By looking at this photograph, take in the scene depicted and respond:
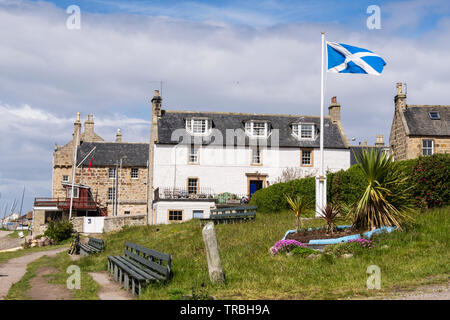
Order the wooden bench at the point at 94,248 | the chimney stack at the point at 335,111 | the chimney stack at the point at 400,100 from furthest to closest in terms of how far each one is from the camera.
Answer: the chimney stack at the point at 335,111
the chimney stack at the point at 400,100
the wooden bench at the point at 94,248

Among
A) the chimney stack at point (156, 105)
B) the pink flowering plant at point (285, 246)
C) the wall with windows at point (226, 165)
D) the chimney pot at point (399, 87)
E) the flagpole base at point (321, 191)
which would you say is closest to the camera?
the pink flowering plant at point (285, 246)

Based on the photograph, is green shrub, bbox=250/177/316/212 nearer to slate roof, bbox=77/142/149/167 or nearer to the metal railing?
the metal railing

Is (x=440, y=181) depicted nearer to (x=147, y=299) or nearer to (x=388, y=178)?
(x=388, y=178)

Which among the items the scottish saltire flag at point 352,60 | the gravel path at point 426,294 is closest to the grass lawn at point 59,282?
the gravel path at point 426,294

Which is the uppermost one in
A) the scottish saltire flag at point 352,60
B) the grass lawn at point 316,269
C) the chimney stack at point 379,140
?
the chimney stack at point 379,140

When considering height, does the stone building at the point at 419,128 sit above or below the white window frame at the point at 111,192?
above

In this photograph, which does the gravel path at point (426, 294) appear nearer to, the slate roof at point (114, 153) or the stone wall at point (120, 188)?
the stone wall at point (120, 188)

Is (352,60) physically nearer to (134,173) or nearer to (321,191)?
(321,191)

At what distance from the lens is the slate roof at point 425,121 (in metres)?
38.2

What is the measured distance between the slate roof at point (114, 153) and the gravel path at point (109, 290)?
1526 inches

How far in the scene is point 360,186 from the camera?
70.3ft

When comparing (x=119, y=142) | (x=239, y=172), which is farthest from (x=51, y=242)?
(x=119, y=142)

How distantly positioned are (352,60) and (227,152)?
2205 centimetres
